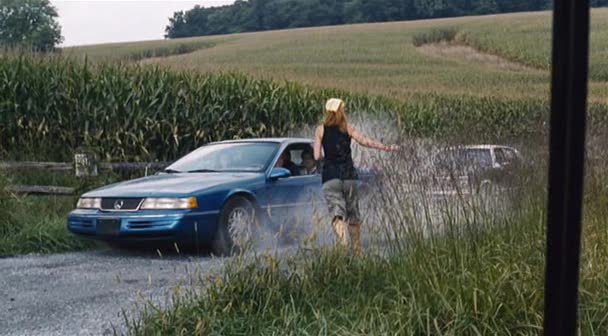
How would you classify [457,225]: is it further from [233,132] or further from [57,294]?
[233,132]

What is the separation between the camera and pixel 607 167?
5.61 m

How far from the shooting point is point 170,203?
910 cm

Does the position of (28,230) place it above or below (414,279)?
below

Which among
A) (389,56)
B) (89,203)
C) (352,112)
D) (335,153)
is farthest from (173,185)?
(389,56)

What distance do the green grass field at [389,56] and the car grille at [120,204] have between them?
Result: 151 inches

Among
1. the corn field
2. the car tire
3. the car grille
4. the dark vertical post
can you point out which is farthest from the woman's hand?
the corn field

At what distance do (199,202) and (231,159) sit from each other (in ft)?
4.59

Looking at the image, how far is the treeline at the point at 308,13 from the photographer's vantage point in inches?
588

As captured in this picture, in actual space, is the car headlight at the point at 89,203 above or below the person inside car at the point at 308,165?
below

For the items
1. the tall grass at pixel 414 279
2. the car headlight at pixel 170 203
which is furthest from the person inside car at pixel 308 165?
the tall grass at pixel 414 279

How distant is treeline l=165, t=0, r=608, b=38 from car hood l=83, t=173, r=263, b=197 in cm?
519

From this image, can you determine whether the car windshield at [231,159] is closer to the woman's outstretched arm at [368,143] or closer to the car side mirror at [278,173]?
the car side mirror at [278,173]

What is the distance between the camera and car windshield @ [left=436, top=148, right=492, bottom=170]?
5551mm

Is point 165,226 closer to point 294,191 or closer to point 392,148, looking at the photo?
point 294,191
